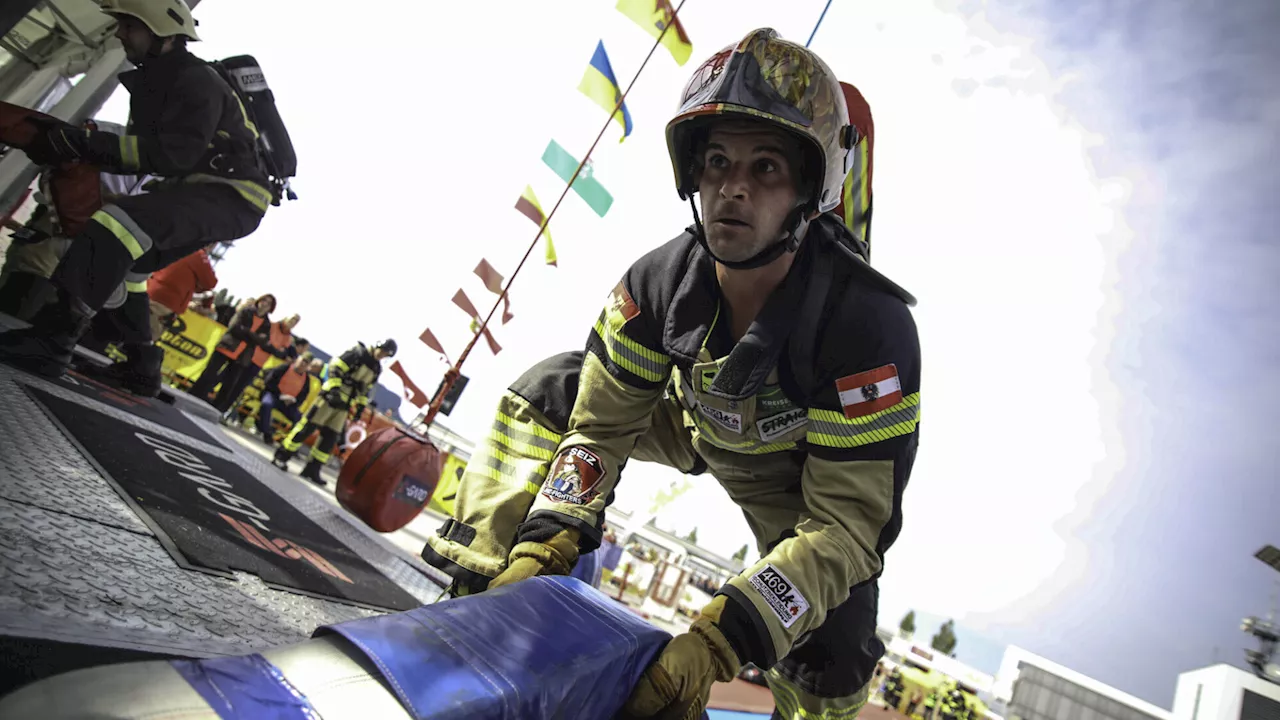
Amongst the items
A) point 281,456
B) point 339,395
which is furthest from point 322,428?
point 281,456

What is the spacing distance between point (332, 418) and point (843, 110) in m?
6.75

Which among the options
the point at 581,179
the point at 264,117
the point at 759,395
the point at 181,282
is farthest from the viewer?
the point at 581,179

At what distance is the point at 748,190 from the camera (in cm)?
170

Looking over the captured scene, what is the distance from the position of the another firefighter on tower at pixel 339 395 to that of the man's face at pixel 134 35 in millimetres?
4391

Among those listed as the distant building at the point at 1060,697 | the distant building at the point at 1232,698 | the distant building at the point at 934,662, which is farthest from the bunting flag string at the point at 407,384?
the distant building at the point at 1232,698

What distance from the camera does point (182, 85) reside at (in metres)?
2.82

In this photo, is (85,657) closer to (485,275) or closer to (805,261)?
(805,261)

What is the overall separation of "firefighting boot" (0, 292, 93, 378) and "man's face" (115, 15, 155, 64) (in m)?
1.22

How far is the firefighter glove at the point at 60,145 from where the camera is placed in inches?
102

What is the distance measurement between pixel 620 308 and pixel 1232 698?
2833cm

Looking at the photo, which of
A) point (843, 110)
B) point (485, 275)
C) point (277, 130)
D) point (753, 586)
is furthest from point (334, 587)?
point (485, 275)

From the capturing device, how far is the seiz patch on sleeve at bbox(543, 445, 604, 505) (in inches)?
66.8

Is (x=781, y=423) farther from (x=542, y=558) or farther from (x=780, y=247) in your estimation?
(x=542, y=558)

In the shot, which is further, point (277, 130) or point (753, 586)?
point (277, 130)
